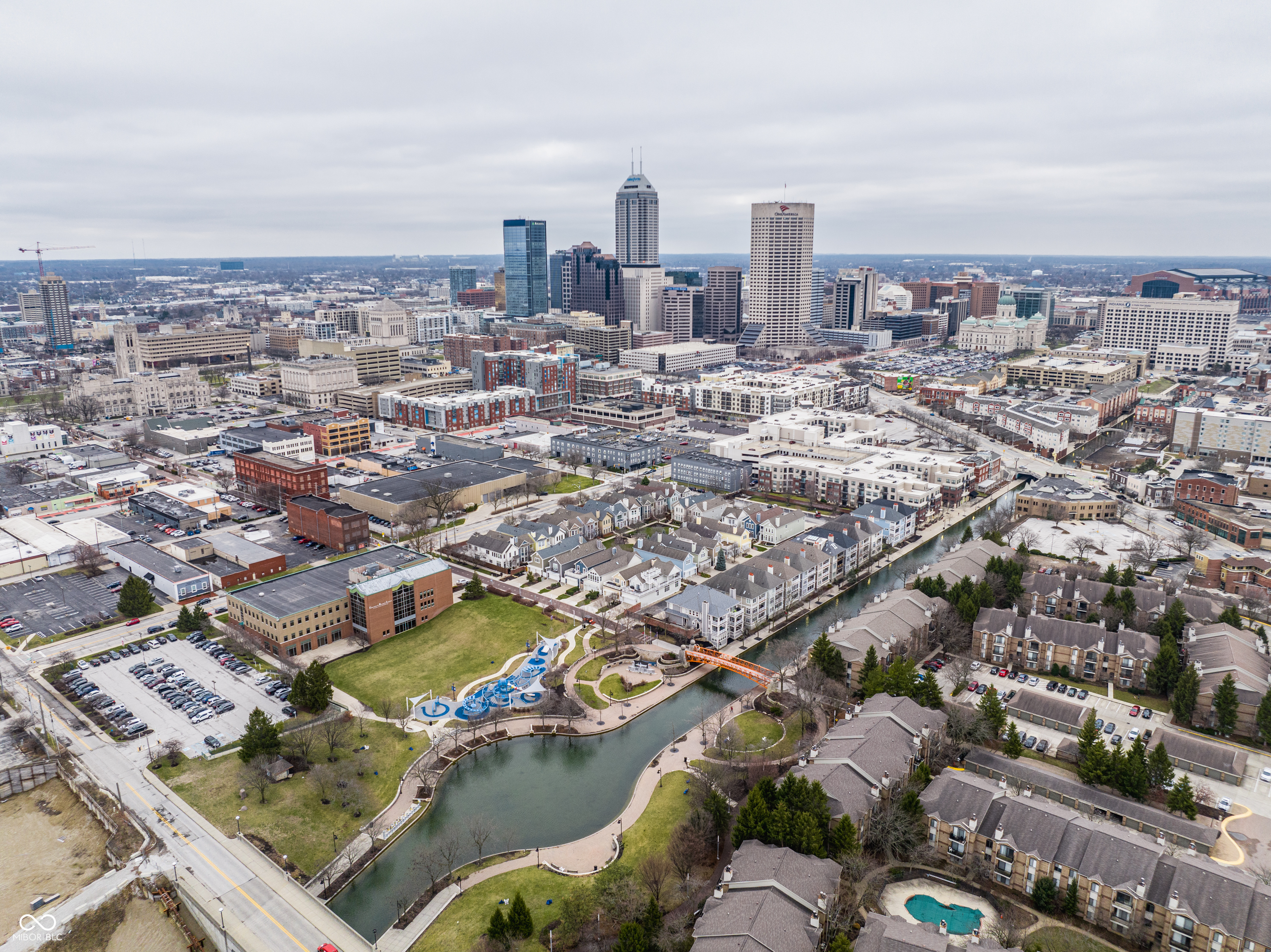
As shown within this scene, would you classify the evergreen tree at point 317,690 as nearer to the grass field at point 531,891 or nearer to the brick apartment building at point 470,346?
the grass field at point 531,891

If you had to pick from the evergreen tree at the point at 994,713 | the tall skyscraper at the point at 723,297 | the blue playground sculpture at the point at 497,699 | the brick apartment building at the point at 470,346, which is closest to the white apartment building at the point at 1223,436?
the evergreen tree at the point at 994,713

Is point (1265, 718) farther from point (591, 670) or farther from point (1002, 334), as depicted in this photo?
point (1002, 334)

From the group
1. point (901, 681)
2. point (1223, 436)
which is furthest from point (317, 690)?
point (1223, 436)

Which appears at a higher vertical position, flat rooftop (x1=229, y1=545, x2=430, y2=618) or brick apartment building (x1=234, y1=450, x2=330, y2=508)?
brick apartment building (x1=234, y1=450, x2=330, y2=508)

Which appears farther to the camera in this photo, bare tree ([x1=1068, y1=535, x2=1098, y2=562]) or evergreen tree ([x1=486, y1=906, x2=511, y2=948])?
bare tree ([x1=1068, y1=535, x2=1098, y2=562])

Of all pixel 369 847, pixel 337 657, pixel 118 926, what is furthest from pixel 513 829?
pixel 337 657

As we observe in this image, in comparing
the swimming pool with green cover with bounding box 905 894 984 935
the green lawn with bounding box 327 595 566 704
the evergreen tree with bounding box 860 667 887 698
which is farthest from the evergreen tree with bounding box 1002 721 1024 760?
the green lawn with bounding box 327 595 566 704

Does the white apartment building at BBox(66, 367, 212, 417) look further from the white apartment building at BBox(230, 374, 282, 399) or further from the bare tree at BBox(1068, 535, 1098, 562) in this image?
the bare tree at BBox(1068, 535, 1098, 562)
